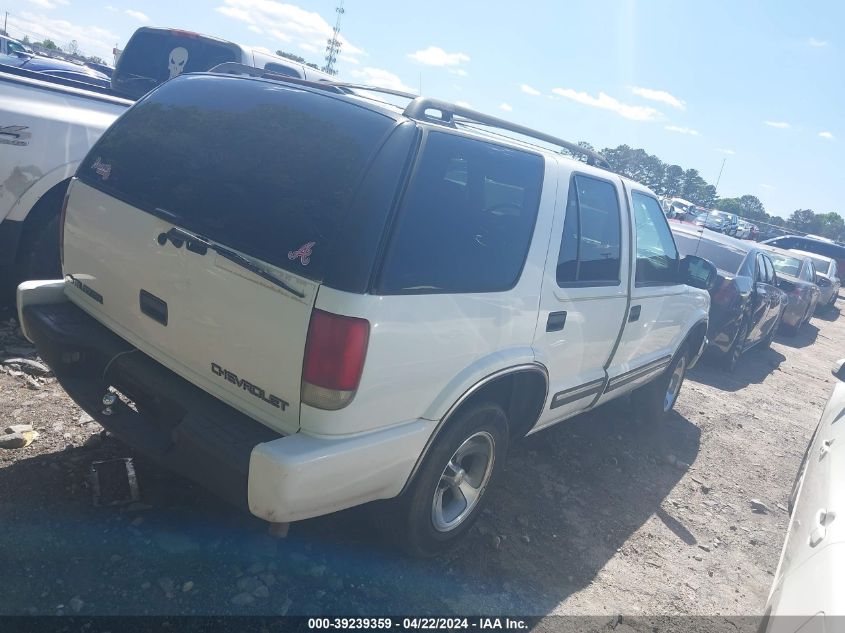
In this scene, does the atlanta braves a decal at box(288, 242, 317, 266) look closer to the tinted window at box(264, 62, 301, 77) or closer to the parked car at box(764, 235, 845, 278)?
the tinted window at box(264, 62, 301, 77)

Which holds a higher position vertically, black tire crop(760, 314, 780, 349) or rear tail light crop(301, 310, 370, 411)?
rear tail light crop(301, 310, 370, 411)

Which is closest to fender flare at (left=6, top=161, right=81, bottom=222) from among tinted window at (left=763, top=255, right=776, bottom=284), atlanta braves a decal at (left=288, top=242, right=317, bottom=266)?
atlanta braves a decal at (left=288, top=242, right=317, bottom=266)

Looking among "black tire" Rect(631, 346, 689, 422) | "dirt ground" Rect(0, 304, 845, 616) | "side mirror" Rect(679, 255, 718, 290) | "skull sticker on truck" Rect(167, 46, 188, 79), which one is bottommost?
"dirt ground" Rect(0, 304, 845, 616)

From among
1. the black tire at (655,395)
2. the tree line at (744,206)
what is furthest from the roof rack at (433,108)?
the tree line at (744,206)

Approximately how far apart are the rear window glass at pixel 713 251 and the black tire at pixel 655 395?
2.58m

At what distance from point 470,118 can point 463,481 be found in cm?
178

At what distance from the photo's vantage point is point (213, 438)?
92.4 inches

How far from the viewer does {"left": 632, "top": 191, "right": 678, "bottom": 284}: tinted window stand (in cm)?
420

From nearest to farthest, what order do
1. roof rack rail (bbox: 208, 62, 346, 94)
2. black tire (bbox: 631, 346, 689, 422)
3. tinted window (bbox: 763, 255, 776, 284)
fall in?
roof rack rail (bbox: 208, 62, 346, 94)
black tire (bbox: 631, 346, 689, 422)
tinted window (bbox: 763, 255, 776, 284)

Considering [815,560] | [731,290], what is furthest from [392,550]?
[731,290]

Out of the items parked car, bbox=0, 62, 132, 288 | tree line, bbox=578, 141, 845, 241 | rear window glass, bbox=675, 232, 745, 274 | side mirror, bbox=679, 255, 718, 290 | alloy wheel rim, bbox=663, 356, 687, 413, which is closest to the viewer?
parked car, bbox=0, 62, 132, 288

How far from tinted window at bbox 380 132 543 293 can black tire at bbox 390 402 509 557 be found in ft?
2.08

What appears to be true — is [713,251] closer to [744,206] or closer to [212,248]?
[212,248]

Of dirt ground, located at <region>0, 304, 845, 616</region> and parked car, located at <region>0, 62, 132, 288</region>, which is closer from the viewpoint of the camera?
dirt ground, located at <region>0, 304, 845, 616</region>
